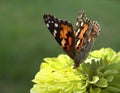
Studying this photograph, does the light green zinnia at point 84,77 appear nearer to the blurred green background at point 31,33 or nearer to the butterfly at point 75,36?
the butterfly at point 75,36

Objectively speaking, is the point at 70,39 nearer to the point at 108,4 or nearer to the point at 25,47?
the point at 25,47

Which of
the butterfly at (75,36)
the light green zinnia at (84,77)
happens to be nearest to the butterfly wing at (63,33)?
the butterfly at (75,36)

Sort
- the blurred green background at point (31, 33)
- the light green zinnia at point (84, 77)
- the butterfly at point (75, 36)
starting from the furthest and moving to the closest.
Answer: the blurred green background at point (31, 33) < the butterfly at point (75, 36) < the light green zinnia at point (84, 77)

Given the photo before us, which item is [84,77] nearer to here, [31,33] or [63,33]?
[63,33]

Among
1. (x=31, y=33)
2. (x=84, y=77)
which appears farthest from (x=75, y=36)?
(x=31, y=33)

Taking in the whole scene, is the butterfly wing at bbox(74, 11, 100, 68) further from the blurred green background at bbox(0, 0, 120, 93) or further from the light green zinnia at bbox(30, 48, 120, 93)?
the blurred green background at bbox(0, 0, 120, 93)

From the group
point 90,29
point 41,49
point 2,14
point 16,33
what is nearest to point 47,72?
point 90,29

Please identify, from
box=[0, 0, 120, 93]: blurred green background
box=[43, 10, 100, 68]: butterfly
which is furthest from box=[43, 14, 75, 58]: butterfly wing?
box=[0, 0, 120, 93]: blurred green background
